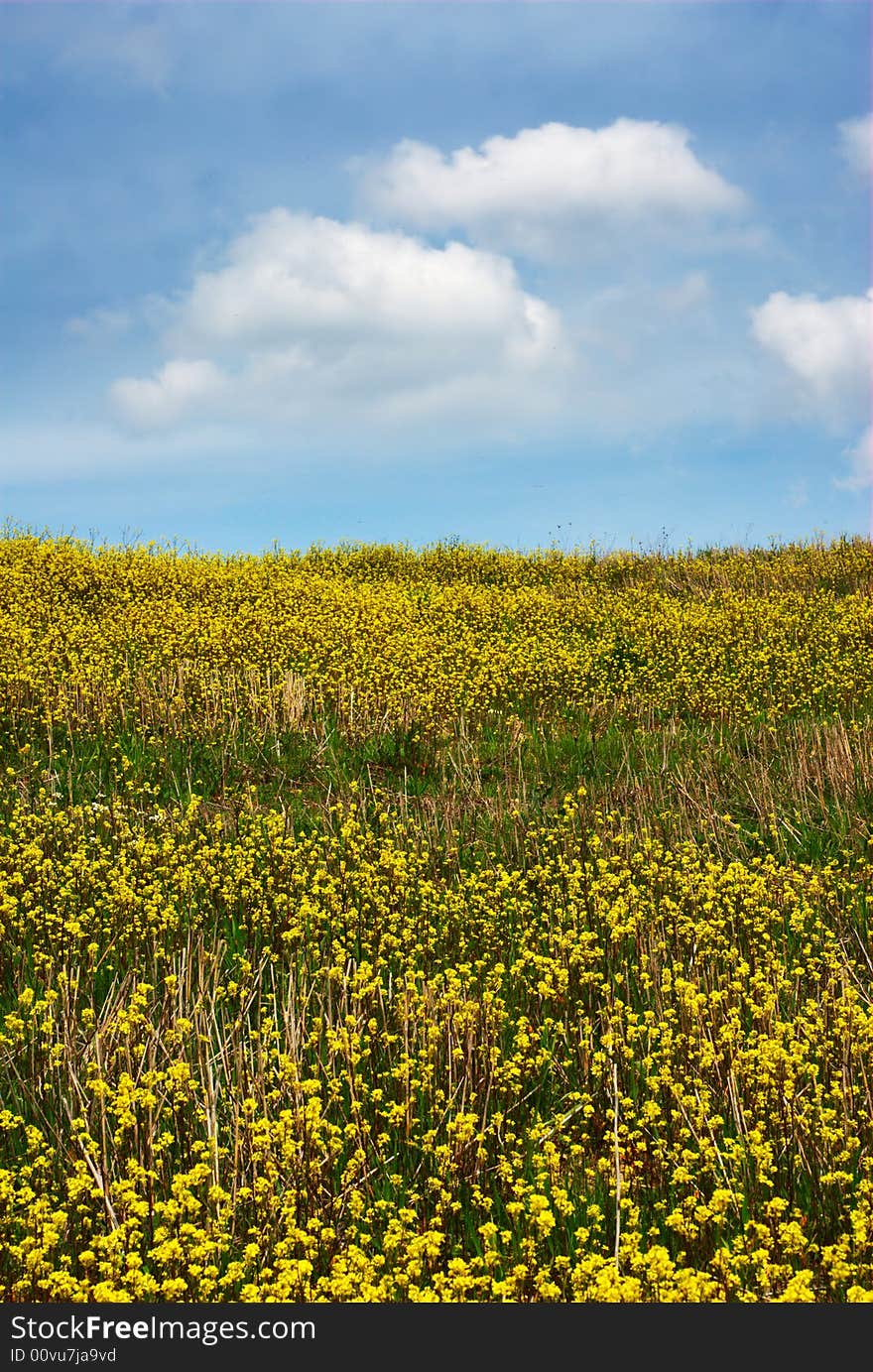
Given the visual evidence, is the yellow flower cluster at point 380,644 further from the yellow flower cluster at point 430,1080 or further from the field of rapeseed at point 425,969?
the yellow flower cluster at point 430,1080

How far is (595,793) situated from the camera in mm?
8125

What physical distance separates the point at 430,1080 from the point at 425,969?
4.27 feet

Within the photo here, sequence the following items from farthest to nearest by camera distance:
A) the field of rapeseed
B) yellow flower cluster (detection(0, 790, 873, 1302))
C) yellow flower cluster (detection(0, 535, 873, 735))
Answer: yellow flower cluster (detection(0, 535, 873, 735)) < the field of rapeseed < yellow flower cluster (detection(0, 790, 873, 1302))

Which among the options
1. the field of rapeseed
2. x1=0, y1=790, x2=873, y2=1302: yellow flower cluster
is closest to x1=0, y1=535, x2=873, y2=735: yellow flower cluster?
the field of rapeseed

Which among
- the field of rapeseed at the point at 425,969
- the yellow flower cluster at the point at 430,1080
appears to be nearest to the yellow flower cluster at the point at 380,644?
the field of rapeseed at the point at 425,969

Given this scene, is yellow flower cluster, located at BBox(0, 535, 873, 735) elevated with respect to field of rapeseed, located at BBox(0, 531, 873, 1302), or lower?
elevated

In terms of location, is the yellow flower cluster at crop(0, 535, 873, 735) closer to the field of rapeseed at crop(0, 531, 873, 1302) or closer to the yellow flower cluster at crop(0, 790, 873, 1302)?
the field of rapeseed at crop(0, 531, 873, 1302)

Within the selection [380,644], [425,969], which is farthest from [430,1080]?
[380,644]

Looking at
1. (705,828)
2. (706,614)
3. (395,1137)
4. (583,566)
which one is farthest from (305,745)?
(583,566)

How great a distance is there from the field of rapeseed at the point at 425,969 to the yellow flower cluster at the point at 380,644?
83 mm

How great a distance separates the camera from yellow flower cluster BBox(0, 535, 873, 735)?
9.93 m

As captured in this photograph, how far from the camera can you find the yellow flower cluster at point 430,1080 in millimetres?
3205

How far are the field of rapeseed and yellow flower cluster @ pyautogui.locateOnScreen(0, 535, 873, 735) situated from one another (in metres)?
0.08

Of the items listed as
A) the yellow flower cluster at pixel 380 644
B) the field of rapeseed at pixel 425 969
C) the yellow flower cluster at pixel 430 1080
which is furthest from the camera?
the yellow flower cluster at pixel 380 644
